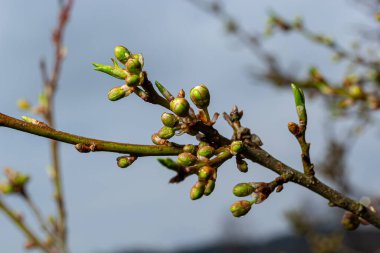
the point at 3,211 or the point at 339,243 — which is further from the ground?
the point at 339,243

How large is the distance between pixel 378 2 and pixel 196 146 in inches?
136

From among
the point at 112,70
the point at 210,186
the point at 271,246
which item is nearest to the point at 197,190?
the point at 210,186

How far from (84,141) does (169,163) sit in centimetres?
19

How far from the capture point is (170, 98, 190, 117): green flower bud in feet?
3.79

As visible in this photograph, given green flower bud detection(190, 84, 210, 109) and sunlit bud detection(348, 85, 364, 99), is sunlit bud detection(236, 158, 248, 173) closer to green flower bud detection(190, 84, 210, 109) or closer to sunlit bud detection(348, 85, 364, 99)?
green flower bud detection(190, 84, 210, 109)

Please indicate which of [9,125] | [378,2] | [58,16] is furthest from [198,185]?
[378,2]

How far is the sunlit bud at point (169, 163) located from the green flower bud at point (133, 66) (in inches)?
10.0

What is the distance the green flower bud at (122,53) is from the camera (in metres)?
1.21

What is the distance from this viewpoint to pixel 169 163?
41.8 inches

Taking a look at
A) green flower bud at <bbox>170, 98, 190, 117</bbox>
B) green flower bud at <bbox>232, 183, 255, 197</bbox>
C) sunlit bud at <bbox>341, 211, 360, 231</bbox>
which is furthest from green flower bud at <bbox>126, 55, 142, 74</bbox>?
sunlit bud at <bbox>341, 211, 360, 231</bbox>

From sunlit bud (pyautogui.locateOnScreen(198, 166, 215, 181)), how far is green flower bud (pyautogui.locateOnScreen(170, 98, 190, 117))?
0.14m

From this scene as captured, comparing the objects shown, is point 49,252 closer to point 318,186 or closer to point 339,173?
point 318,186

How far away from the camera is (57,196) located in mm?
2686

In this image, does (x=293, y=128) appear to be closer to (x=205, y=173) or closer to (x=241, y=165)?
(x=241, y=165)
